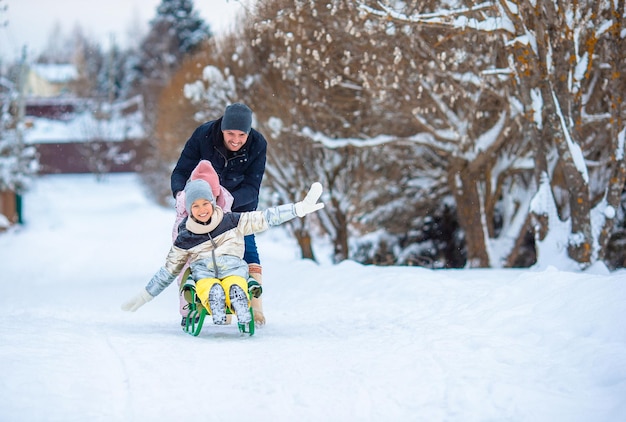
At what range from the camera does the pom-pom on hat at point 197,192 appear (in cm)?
525

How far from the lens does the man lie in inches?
231

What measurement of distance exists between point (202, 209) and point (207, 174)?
0.34 meters

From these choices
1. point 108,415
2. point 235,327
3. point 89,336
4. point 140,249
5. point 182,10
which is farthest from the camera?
point 182,10

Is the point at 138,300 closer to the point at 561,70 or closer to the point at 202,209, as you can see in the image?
the point at 202,209

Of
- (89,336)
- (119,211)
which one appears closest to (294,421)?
(89,336)

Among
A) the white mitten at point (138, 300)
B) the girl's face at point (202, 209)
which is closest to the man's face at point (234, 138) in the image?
the girl's face at point (202, 209)

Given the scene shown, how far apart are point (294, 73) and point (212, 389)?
31.3 feet

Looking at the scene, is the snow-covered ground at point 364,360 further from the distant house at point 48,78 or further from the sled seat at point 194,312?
the distant house at point 48,78

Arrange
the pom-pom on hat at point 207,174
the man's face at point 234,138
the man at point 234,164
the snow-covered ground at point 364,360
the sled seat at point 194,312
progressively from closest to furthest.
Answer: the snow-covered ground at point 364,360, the sled seat at point 194,312, the pom-pom on hat at point 207,174, the man's face at point 234,138, the man at point 234,164

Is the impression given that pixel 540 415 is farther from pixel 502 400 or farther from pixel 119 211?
pixel 119 211

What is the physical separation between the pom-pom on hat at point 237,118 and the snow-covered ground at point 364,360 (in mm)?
1519

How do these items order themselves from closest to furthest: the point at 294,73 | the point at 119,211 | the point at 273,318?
the point at 273,318
the point at 294,73
the point at 119,211

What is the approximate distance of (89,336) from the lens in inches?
187

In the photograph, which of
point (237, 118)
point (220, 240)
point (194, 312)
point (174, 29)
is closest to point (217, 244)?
point (220, 240)
